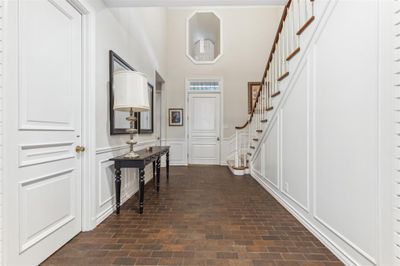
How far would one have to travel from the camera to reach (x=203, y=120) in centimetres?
612

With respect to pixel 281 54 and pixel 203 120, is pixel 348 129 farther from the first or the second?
pixel 203 120

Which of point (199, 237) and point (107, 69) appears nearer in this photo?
point (199, 237)

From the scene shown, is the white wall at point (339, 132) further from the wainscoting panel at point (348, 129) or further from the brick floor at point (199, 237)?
the brick floor at point (199, 237)

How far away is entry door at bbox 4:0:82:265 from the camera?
129cm

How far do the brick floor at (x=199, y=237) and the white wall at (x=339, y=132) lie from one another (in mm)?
273

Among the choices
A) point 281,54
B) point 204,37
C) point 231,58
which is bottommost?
point 281,54

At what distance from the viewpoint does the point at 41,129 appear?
5.04 ft

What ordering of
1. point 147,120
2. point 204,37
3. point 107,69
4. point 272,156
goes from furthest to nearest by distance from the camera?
1. point 204,37
2. point 147,120
3. point 272,156
4. point 107,69

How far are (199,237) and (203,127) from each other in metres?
4.38

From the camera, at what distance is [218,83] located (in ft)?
20.0

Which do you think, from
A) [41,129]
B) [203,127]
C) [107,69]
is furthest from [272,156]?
[203,127]

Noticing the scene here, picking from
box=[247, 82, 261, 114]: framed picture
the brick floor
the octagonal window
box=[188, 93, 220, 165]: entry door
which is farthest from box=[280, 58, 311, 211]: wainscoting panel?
the octagonal window

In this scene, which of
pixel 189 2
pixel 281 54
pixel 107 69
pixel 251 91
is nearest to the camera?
pixel 189 2

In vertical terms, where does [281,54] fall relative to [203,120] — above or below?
above
